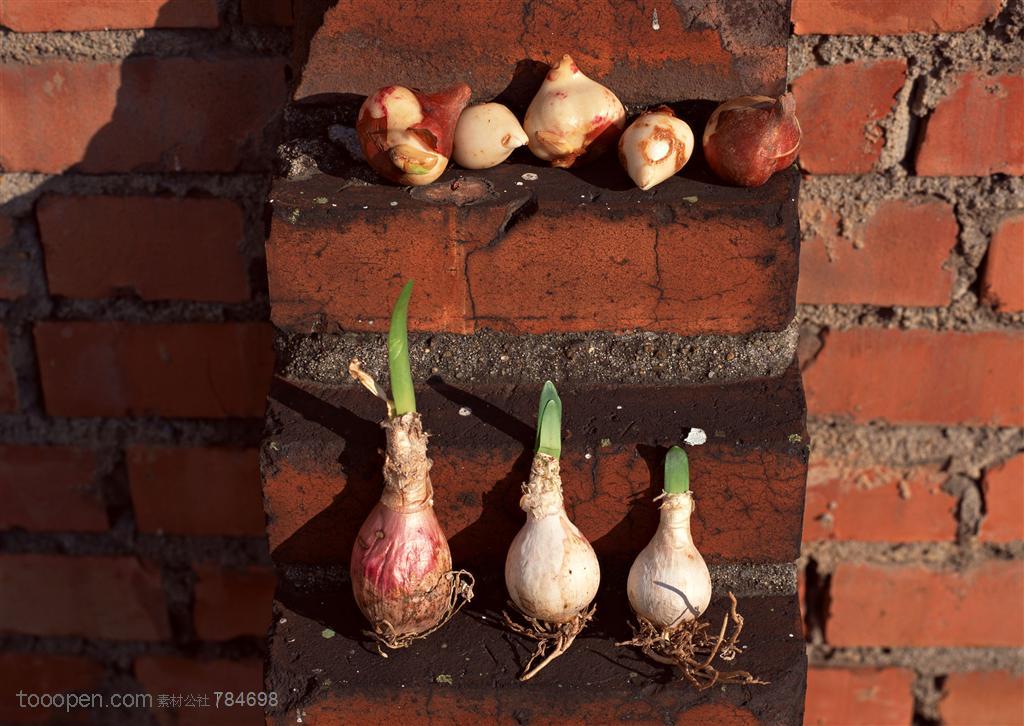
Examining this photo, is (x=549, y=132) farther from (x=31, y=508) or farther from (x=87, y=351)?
(x=31, y=508)

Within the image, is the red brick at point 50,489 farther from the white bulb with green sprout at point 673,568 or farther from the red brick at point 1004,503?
the red brick at point 1004,503

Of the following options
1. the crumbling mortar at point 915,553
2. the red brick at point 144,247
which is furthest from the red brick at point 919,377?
the red brick at point 144,247

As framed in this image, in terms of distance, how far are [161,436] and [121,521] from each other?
0.12 m

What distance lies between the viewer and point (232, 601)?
1.16 meters

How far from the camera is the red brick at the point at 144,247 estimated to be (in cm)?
100

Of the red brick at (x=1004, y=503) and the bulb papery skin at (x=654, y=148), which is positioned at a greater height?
the bulb papery skin at (x=654, y=148)

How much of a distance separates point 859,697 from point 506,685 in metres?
0.61

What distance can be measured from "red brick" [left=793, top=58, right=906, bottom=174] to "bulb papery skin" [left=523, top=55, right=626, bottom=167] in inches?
10.5

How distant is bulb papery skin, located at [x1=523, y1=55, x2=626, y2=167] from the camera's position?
2.43 ft

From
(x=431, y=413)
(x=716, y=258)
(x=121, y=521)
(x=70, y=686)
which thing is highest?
(x=716, y=258)

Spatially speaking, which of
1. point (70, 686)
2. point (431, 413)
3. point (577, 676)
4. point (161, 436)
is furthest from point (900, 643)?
point (70, 686)

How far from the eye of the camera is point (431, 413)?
76 cm

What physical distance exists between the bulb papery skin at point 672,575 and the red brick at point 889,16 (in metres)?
0.47

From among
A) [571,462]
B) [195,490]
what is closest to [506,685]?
[571,462]
